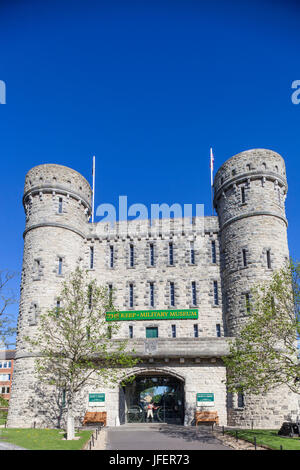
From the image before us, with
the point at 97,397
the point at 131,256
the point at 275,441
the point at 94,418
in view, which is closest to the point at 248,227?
the point at 131,256

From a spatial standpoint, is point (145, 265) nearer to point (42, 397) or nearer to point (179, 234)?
point (179, 234)

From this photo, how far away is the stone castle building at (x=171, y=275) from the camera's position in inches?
1072

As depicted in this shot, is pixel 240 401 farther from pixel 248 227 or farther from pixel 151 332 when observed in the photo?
pixel 248 227

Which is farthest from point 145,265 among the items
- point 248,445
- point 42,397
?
point 248,445

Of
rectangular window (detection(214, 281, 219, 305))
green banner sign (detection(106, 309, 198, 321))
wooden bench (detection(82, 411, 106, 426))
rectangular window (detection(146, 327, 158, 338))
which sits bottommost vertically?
wooden bench (detection(82, 411, 106, 426))

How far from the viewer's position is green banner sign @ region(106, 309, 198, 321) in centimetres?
3089

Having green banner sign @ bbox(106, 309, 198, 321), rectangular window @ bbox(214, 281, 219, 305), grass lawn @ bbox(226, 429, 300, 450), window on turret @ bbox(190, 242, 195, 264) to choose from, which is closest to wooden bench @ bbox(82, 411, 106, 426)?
green banner sign @ bbox(106, 309, 198, 321)

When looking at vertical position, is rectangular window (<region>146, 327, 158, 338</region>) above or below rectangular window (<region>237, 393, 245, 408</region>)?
above

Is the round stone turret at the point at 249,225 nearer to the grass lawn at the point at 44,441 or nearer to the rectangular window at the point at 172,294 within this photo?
the rectangular window at the point at 172,294

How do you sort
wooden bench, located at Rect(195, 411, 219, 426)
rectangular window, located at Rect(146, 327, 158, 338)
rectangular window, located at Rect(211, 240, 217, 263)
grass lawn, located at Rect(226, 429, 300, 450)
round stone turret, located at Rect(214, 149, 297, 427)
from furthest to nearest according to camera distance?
rectangular window, located at Rect(211, 240, 217, 263) < rectangular window, located at Rect(146, 327, 158, 338) < round stone turret, located at Rect(214, 149, 297, 427) < wooden bench, located at Rect(195, 411, 219, 426) < grass lawn, located at Rect(226, 429, 300, 450)

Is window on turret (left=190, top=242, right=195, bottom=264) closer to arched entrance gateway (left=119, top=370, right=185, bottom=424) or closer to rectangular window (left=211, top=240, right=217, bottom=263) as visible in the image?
rectangular window (left=211, top=240, right=217, bottom=263)

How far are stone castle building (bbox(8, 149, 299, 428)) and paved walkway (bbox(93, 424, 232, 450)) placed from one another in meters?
3.15

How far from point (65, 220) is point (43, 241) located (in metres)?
2.28

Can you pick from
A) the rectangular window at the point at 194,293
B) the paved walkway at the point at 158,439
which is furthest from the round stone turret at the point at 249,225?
the paved walkway at the point at 158,439
